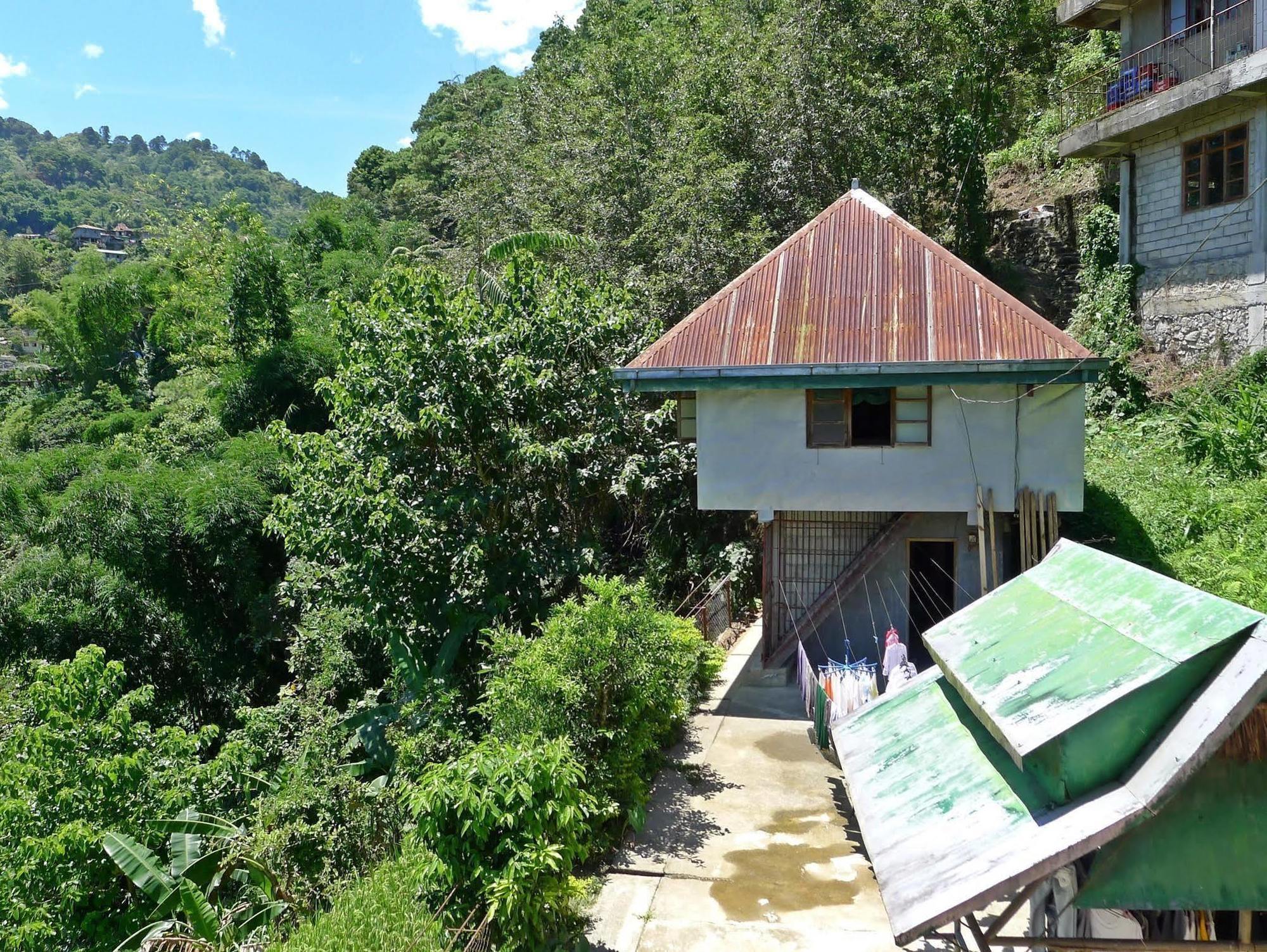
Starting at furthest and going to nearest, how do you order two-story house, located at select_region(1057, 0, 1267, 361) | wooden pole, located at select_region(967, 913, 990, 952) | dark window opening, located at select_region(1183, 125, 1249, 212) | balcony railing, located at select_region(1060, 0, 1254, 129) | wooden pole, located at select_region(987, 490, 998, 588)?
dark window opening, located at select_region(1183, 125, 1249, 212) < balcony railing, located at select_region(1060, 0, 1254, 129) < two-story house, located at select_region(1057, 0, 1267, 361) < wooden pole, located at select_region(987, 490, 998, 588) < wooden pole, located at select_region(967, 913, 990, 952)

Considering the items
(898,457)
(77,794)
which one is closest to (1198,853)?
(898,457)

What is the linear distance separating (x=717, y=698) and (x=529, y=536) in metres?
3.97

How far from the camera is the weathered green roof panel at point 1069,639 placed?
16.4 ft

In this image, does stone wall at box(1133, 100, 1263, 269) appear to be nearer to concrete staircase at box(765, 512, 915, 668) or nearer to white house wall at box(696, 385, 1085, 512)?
white house wall at box(696, 385, 1085, 512)

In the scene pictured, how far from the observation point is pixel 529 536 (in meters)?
15.2

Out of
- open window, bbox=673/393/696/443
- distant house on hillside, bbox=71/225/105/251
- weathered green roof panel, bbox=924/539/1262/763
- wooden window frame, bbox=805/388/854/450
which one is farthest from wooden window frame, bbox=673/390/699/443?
distant house on hillside, bbox=71/225/105/251

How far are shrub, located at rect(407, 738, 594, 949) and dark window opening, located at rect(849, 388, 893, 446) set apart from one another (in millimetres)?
7367

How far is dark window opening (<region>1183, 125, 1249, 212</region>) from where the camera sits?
1811cm

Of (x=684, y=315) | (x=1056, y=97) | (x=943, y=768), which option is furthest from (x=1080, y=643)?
(x=1056, y=97)

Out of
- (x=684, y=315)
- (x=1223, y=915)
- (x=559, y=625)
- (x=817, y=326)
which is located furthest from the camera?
(x=684, y=315)

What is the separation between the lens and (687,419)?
1658cm

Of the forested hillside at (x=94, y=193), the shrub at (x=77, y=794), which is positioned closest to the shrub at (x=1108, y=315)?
the shrub at (x=77, y=794)

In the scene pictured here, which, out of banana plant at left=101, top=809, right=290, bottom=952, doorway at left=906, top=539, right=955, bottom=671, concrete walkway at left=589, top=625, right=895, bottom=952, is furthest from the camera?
doorway at left=906, top=539, right=955, bottom=671

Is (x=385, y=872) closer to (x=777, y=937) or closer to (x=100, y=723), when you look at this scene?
(x=777, y=937)
